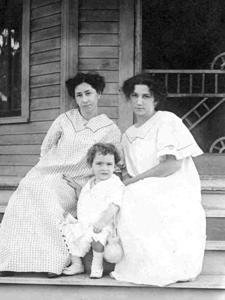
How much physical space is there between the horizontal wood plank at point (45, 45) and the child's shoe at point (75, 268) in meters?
2.74

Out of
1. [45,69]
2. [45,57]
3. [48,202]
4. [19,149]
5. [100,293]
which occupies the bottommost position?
[100,293]

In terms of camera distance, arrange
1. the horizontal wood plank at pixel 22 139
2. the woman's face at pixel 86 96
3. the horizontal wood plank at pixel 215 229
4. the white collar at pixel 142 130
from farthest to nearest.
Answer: the horizontal wood plank at pixel 22 139, the horizontal wood plank at pixel 215 229, the woman's face at pixel 86 96, the white collar at pixel 142 130

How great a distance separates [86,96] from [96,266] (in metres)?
1.23

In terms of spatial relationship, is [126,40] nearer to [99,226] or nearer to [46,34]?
[46,34]

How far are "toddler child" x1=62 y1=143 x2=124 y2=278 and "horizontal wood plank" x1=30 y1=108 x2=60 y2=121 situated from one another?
6.89 feet

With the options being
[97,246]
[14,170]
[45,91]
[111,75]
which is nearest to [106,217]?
[97,246]

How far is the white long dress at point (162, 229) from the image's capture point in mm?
3189

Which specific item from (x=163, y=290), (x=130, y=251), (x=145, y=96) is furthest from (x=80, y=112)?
(x=163, y=290)

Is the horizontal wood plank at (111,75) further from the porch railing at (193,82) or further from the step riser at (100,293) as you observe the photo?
the step riser at (100,293)

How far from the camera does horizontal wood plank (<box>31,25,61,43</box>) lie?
18.1 ft

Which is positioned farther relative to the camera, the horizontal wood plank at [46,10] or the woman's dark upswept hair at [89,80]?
the horizontal wood plank at [46,10]

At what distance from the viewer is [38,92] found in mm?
5734

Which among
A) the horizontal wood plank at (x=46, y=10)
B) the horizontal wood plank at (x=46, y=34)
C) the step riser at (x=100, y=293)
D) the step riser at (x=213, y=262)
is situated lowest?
the step riser at (x=100, y=293)

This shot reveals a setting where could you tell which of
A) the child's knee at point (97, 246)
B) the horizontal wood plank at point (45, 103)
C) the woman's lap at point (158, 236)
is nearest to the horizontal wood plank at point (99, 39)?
the horizontal wood plank at point (45, 103)
